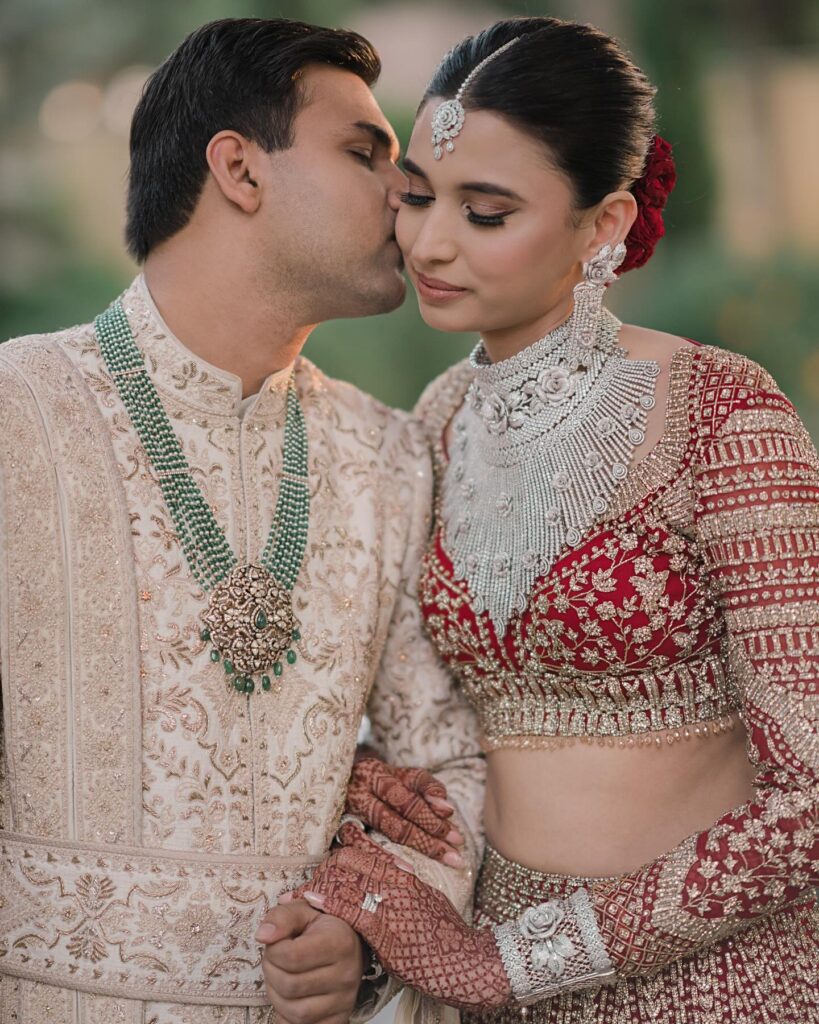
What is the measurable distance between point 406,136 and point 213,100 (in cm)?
236

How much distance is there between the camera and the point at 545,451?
180 cm

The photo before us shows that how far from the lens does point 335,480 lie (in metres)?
1.99

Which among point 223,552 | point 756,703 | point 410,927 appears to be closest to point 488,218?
point 223,552

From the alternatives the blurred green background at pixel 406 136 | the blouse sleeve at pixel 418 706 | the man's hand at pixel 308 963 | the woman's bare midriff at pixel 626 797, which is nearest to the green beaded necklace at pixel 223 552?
the blouse sleeve at pixel 418 706

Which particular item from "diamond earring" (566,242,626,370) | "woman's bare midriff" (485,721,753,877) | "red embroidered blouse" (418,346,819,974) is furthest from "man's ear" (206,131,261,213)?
"woman's bare midriff" (485,721,753,877)

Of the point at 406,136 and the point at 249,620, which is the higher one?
the point at 406,136

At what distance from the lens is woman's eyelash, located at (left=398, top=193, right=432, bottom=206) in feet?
5.81

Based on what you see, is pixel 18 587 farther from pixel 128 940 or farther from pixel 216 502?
pixel 128 940

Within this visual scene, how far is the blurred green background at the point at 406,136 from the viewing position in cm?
411

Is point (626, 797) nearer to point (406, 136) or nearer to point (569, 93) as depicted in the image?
point (569, 93)

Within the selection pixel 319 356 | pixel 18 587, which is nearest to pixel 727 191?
pixel 319 356

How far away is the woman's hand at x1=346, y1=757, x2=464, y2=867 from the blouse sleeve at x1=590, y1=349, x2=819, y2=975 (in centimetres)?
30

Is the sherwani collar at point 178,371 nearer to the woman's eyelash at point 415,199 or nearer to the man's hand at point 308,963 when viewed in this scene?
the woman's eyelash at point 415,199

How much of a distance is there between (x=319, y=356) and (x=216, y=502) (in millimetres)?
2690
